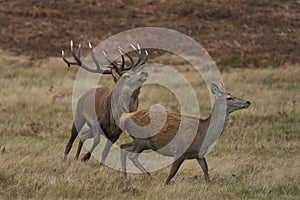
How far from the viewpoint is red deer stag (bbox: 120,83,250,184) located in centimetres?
976

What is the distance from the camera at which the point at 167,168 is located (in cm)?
1108

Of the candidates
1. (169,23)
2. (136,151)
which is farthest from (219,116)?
(169,23)

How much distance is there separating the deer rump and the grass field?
1.42 ft

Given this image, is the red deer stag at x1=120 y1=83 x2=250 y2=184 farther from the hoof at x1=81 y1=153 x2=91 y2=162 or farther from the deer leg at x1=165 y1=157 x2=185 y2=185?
the hoof at x1=81 y1=153 x2=91 y2=162

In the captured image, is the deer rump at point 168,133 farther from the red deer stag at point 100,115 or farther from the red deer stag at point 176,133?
the red deer stag at point 100,115

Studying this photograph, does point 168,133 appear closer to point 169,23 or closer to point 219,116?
point 219,116

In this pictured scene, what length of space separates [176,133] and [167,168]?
1361 mm

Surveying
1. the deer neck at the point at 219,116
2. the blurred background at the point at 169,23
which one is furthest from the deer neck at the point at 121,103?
the blurred background at the point at 169,23

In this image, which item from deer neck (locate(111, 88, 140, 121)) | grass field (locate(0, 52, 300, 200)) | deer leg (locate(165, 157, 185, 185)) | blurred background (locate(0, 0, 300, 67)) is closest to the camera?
grass field (locate(0, 52, 300, 200))

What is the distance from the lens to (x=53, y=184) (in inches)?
347

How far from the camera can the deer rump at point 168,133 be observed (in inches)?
385

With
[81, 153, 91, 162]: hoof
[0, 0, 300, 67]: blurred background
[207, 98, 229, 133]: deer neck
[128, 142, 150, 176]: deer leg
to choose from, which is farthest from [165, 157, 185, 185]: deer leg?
[0, 0, 300, 67]: blurred background

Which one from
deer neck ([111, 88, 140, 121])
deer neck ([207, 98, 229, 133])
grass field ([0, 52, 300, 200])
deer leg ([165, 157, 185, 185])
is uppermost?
deer neck ([207, 98, 229, 133])

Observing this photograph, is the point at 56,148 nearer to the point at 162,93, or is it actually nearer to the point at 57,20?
the point at 162,93
